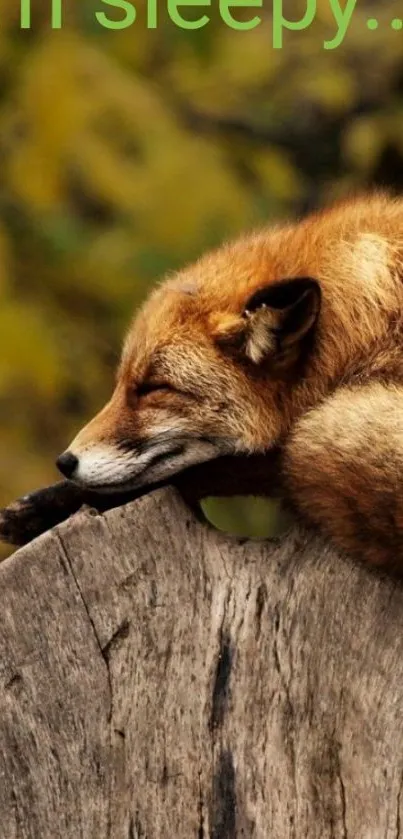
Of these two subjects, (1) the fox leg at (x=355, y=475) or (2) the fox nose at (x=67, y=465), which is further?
(2) the fox nose at (x=67, y=465)

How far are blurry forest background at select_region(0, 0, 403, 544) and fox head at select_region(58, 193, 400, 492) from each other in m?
2.27

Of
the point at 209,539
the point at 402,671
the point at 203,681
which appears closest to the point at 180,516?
the point at 209,539

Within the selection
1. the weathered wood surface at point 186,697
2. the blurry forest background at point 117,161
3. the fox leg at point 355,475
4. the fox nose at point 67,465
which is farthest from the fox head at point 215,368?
the blurry forest background at point 117,161

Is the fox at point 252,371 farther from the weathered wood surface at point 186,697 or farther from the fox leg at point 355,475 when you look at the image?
the weathered wood surface at point 186,697

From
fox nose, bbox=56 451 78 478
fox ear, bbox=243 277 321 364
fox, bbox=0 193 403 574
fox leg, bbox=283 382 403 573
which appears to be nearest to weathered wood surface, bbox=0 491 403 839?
fox leg, bbox=283 382 403 573

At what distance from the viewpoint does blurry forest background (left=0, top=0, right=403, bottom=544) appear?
7.09 metres

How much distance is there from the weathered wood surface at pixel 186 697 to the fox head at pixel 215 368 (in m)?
0.77

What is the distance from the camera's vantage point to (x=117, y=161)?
7.29m

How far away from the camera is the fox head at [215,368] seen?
4.34 meters

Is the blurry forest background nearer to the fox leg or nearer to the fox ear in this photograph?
the fox ear

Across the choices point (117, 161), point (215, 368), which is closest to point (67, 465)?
point (215, 368)

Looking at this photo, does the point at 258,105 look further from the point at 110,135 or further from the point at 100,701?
the point at 100,701

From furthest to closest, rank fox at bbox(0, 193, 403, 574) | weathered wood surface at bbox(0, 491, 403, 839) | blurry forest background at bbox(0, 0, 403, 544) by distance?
1. blurry forest background at bbox(0, 0, 403, 544)
2. fox at bbox(0, 193, 403, 574)
3. weathered wood surface at bbox(0, 491, 403, 839)

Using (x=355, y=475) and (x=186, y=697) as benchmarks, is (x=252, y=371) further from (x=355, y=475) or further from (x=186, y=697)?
(x=186, y=697)
